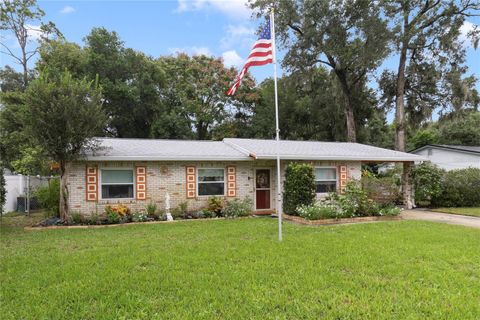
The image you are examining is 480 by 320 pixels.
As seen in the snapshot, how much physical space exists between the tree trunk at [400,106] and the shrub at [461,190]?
5.45 meters

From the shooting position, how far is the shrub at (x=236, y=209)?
12047mm

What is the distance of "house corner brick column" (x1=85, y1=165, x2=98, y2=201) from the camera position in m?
11.0

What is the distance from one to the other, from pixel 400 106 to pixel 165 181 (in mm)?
16377

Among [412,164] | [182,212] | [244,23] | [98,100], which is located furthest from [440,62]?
[98,100]

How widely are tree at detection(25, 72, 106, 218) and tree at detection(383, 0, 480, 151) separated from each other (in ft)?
59.1

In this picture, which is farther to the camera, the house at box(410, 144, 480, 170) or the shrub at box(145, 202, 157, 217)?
the house at box(410, 144, 480, 170)

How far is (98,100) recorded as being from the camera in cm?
1025


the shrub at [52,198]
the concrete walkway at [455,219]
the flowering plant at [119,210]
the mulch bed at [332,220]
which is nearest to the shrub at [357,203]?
the mulch bed at [332,220]

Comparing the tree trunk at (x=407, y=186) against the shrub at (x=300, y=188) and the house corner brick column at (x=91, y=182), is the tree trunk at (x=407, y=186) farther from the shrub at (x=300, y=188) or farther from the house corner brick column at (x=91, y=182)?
A: the house corner brick column at (x=91, y=182)

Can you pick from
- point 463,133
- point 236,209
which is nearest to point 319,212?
point 236,209

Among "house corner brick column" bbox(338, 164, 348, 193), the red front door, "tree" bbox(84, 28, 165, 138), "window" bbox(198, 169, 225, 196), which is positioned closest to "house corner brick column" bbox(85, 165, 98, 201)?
"window" bbox(198, 169, 225, 196)

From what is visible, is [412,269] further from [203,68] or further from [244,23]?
[203,68]

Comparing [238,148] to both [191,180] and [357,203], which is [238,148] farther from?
[357,203]

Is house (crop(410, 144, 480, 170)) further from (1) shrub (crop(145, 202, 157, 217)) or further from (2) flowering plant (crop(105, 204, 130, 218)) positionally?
(2) flowering plant (crop(105, 204, 130, 218))
